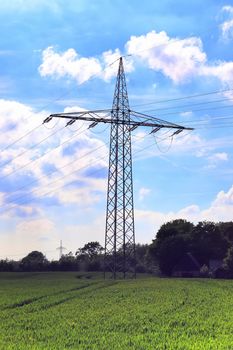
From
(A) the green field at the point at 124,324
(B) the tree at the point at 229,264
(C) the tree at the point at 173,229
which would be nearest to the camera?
(A) the green field at the point at 124,324

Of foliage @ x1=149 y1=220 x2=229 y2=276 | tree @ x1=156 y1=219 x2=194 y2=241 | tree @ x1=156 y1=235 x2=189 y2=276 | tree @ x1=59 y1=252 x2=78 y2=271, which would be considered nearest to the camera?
tree @ x1=156 y1=235 x2=189 y2=276

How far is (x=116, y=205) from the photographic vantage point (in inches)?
2483

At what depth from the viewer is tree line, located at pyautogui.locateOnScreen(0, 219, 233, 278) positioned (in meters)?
121

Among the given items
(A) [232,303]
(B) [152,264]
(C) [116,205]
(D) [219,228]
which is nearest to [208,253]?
(D) [219,228]

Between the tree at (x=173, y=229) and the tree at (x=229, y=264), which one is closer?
the tree at (x=229, y=264)

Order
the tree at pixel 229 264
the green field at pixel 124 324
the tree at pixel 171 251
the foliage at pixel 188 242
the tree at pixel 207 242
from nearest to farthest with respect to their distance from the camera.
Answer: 1. the green field at pixel 124 324
2. the tree at pixel 229 264
3. the tree at pixel 171 251
4. the foliage at pixel 188 242
5. the tree at pixel 207 242

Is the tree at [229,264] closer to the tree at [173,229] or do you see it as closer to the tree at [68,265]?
the tree at [173,229]

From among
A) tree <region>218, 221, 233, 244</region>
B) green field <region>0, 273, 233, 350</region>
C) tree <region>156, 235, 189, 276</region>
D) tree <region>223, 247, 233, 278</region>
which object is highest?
tree <region>218, 221, 233, 244</region>

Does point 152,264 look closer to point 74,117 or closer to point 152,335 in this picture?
point 74,117

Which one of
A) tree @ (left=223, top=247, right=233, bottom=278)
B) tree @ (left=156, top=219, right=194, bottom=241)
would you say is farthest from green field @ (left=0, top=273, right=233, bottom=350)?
tree @ (left=156, top=219, right=194, bottom=241)

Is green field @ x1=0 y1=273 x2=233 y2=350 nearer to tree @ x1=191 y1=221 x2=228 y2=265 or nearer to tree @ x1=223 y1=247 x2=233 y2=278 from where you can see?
tree @ x1=223 y1=247 x2=233 y2=278

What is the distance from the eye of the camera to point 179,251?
120 metres

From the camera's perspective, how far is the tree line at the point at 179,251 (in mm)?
120863

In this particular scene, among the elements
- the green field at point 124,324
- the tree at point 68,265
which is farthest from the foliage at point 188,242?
the green field at point 124,324
